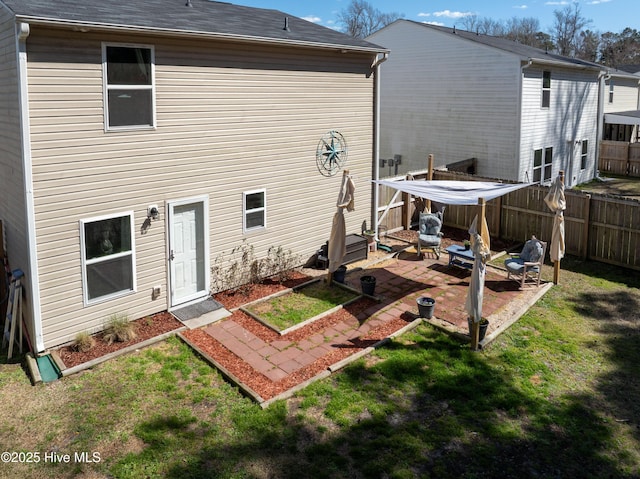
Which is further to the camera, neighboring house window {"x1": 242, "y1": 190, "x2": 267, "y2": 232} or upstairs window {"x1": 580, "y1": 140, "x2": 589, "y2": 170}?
upstairs window {"x1": 580, "y1": 140, "x2": 589, "y2": 170}

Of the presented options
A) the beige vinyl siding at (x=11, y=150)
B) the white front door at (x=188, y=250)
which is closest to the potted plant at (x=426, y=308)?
the white front door at (x=188, y=250)

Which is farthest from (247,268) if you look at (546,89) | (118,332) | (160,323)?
(546,89)

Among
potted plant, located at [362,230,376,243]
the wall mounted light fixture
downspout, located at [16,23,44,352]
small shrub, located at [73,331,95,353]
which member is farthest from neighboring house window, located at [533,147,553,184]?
downspout, located at [16,23,44,352]

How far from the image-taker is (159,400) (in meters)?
7.53

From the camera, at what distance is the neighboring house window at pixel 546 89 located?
19922 millimetres

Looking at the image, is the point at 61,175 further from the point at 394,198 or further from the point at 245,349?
the point at 394,198

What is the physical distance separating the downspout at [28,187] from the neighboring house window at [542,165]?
57.7 ft

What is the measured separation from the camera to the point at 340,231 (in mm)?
11242

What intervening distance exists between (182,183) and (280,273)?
3219 mm

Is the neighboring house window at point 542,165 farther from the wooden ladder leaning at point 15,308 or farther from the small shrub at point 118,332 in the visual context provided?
the wooden ladder leaning at point 15,308

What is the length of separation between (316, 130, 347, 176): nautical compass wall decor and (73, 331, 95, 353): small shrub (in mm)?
6435

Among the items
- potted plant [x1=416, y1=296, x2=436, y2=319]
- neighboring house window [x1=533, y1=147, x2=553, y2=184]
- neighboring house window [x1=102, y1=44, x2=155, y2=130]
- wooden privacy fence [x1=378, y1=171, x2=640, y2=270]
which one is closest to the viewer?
neighboring house window [x1=102, y1=44, x2=155, y2=130]

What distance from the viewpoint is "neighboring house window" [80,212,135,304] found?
8.87 m

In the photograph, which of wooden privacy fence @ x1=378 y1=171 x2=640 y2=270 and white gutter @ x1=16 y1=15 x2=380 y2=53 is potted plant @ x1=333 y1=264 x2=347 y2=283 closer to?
wooden privacy fence @ x1=378 y1=171 x2=640 y2=270
